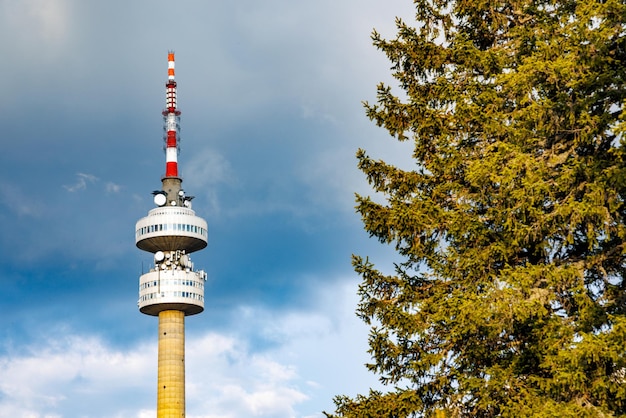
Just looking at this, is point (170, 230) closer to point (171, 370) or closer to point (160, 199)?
point (160, 199)

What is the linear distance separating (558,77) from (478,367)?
7.22 m

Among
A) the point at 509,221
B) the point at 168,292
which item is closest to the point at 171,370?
the point at 168,292

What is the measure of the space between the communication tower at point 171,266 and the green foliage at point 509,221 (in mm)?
106660

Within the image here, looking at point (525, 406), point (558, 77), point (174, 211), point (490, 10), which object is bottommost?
point (525, 406)

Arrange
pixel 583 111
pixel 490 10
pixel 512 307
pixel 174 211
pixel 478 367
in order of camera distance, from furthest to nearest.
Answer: pixel 174 211, pixel 490 10, pixel 478 367, pixel 583 111, pixel 512 307

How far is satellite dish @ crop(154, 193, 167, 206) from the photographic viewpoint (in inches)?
5399

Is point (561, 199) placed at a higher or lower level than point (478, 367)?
higher

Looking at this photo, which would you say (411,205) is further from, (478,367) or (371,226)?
(478,367)

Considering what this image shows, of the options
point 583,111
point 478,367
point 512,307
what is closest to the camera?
point 512,307

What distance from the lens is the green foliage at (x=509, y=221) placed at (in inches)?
782

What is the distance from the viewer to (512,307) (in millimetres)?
19625

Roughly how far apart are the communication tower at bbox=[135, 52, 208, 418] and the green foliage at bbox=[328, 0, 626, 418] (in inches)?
4199

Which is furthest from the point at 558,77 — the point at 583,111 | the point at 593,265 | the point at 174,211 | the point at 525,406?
the point at 174,211

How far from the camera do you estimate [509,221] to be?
20.7 meters
